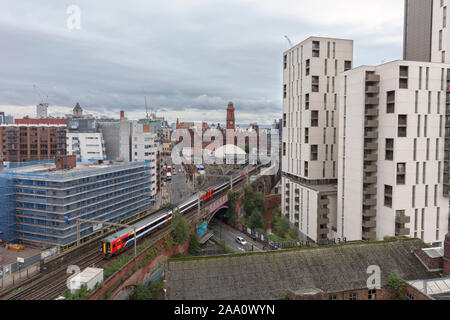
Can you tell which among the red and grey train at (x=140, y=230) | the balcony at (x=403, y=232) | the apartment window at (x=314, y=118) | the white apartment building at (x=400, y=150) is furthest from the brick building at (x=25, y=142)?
the balcony at (x=403, y=232)

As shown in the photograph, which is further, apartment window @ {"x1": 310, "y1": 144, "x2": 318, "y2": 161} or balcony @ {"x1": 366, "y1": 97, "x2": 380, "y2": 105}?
apartment window @ {"x1": 310, "y1": 144, "x2": 318, "y2": 161}

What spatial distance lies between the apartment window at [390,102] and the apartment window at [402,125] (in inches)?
38.2

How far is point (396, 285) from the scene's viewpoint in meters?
17.6

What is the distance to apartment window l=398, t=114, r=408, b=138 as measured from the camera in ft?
97.3

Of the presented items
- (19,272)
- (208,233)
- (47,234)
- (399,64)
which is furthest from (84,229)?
(399,64)

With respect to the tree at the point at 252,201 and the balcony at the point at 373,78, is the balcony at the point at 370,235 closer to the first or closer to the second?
the balcony at the point at 373,78

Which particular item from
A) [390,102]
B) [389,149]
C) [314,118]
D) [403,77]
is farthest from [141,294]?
[403,77]

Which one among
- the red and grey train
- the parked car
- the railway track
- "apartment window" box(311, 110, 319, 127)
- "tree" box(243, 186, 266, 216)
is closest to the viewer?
the railway track

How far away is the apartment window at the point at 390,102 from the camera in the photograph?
98.2 feet

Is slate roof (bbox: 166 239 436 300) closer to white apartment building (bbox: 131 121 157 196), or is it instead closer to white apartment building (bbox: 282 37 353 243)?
white apartment building (bbox: 282 37 353 243)

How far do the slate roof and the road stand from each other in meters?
23.1

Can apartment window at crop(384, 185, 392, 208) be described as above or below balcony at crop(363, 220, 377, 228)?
above

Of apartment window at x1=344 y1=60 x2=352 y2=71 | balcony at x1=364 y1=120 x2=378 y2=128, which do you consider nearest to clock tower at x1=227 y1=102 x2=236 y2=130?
apartment window at x1=344 y1=60 x2=352 y2=71

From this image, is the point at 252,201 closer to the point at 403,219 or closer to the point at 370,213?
the point at 370,213
